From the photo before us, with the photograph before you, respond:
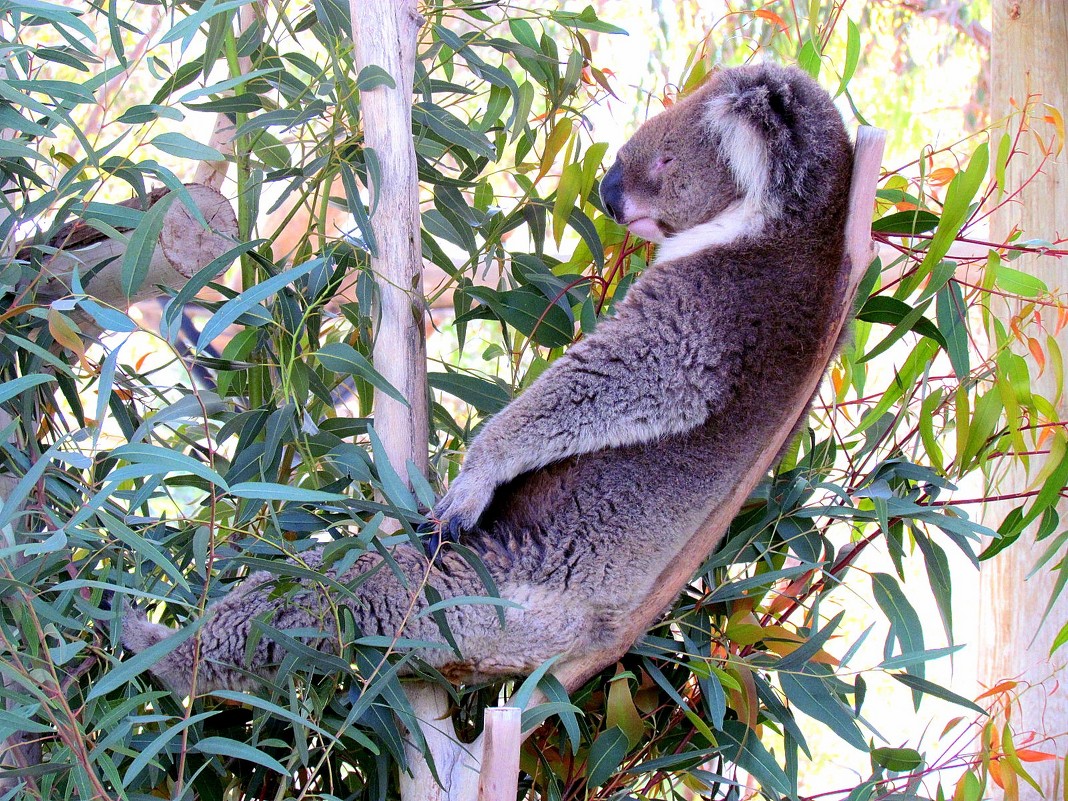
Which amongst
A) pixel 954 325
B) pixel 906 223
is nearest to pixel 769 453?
pixel 954 325

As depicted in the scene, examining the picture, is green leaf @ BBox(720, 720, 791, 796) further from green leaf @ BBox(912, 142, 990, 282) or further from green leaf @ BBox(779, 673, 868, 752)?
green leaf @ BBox(912, 142, 990, 282)

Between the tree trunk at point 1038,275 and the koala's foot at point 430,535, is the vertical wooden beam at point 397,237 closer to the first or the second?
the koala's foot at point 430,535

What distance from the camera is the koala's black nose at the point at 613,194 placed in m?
1.92

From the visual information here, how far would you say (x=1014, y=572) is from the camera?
2.84 m

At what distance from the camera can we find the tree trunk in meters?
2.69

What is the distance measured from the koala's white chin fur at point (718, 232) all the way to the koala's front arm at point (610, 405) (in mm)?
194

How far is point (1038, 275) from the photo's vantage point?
2.65 meters

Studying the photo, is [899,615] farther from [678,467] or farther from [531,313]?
[531,313]

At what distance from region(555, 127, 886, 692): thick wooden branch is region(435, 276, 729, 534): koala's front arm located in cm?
14

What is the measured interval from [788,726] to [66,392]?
4.53 feet

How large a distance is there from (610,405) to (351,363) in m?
0.46

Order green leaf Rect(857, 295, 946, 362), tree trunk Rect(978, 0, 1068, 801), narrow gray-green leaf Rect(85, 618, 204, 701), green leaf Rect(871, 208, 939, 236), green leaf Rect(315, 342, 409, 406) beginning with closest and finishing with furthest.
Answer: narrow gray-green leaf Rect(85, 618, 204, 701)
green leaf Rect(315, 342, 409, 406)
green leaf Rect(857, 295, 946, 362)
green leaf Rect(871, 208, 939, 236)
tree trunk Rect(978, 0, 1068, 801)

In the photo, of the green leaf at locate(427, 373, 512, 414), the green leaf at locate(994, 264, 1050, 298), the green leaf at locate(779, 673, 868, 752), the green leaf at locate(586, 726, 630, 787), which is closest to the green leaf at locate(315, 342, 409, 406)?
the green leaf at locate(427, 373, 512, 414)

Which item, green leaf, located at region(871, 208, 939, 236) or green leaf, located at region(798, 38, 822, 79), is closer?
green leaf, located at region(871, 208, 939, 236)
